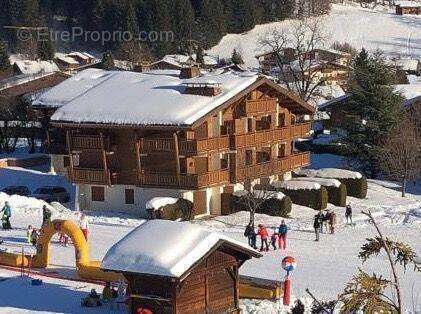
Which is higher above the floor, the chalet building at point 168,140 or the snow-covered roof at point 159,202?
the chalet building at point 168,140

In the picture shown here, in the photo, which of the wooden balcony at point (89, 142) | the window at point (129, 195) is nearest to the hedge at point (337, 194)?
the window at point (129, 195)

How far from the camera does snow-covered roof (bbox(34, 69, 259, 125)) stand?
40.9 metres

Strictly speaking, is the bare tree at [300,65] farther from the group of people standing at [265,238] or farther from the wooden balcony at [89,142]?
the group of people standing at [265,238]

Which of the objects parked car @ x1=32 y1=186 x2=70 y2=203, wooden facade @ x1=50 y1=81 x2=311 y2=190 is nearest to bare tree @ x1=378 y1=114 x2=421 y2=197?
wooden facade @ x1=50 y1=81 x2=311 y2=190

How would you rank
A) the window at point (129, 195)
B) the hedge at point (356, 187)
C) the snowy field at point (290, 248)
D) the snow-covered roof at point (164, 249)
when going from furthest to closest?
the hedge at point (356, 187)
the window at point (129, 195)
the snowy field at point (290, 248)
the snow-covered roof at point (164, 249)

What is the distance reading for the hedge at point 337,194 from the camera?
4506 centimetres

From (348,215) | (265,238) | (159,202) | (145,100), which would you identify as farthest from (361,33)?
(265,238)

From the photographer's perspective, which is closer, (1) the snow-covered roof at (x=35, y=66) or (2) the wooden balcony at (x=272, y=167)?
(2) the wooden balcony at (x=272, y=167)

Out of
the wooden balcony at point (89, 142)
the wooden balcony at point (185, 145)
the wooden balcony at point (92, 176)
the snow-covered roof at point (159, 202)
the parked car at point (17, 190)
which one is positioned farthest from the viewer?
the parked car at point (17, 190)

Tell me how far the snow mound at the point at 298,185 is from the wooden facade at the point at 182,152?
2.94ft

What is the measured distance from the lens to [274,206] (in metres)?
41.2

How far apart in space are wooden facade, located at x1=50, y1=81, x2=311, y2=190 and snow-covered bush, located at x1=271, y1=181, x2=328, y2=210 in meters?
1.41

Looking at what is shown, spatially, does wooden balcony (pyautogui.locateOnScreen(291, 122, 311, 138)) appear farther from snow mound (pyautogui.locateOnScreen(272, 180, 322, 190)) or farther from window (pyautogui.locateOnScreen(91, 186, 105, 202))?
window (pyautogui.locateOnScreen(91, 186, 105, 202))

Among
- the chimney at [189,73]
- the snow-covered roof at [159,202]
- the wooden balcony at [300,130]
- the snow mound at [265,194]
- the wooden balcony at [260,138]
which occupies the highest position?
the chimney at [189,73]
